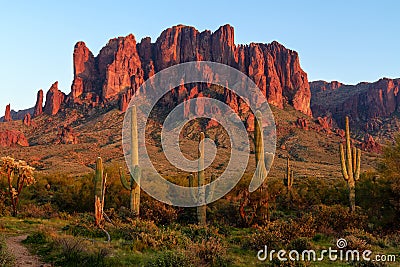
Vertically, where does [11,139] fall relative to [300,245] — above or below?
above

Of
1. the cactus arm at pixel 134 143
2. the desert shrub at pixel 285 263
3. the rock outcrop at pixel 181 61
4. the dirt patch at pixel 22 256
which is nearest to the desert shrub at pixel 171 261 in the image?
the desert shrub at pixel 285 263

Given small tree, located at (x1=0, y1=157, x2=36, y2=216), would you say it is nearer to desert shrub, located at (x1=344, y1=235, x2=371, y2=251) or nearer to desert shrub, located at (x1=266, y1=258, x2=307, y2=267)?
desert shrub, located at (x1=266, y1=258, x2=307, y2=267)

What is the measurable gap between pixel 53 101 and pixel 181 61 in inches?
1863

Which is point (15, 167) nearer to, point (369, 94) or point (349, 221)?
point (349, 221)

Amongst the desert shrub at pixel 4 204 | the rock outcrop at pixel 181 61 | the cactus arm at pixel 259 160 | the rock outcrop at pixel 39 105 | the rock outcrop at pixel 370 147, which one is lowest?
the desert shrub at pixel 4 204

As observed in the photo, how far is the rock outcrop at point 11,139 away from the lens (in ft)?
262

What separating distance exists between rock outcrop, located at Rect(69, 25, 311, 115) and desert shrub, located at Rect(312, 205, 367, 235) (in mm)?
99741

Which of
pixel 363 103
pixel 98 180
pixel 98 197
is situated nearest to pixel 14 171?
pixel 98 180

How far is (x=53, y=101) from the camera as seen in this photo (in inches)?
4589

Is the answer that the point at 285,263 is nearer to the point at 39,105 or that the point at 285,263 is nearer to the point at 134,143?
the point at 134,143

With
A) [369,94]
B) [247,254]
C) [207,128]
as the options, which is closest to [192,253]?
[247,254]

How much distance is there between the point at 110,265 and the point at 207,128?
78.1 metres

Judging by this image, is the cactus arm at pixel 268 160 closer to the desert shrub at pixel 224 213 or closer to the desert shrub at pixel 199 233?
the desert shrub at pixel 224 213

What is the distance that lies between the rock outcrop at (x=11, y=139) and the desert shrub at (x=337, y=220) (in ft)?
255
